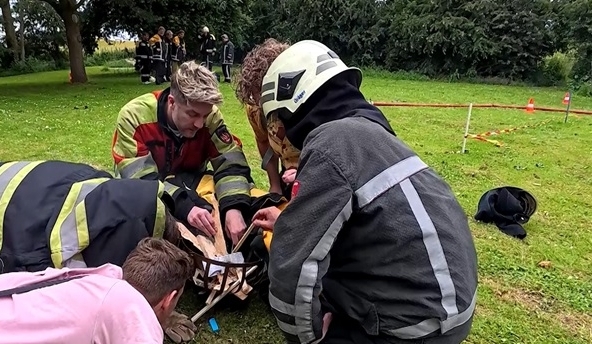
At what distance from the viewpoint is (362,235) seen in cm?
170

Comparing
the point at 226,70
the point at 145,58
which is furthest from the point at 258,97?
the point at 226,70

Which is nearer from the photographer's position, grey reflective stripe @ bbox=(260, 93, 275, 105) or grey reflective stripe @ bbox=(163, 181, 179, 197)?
grey reflective stripe @ bbox=(260, 93, 275, 105)

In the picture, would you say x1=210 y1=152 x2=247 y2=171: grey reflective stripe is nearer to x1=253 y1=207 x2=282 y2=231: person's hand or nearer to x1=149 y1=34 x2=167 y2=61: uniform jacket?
x1=253 y1=207 x2=282 y2=231: person's hand

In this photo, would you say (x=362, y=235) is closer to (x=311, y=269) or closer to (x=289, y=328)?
(x=311, y=269)

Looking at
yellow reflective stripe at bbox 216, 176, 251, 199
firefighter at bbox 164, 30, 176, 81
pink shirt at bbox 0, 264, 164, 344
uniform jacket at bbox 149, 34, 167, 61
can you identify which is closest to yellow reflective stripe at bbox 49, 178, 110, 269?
pink shirt at bbox 0, 264, 164, 344

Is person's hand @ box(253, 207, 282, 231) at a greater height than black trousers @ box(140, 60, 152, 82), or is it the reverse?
person's hand @ box(253, 207, 282, 231)

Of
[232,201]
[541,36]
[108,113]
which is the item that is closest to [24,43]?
[108,113]

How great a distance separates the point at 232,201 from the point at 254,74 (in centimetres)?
102

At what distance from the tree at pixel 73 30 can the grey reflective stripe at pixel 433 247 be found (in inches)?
638

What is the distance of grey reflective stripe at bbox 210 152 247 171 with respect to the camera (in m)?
3.62

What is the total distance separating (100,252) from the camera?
2199 millimetres

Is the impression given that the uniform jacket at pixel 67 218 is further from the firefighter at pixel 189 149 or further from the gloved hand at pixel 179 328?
the firefighter at pixel 189 149

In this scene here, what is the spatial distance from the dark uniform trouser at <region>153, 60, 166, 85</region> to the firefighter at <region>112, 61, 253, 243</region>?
573 inches

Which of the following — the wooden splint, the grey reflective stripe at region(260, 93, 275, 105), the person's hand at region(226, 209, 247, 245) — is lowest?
the wooden splint
